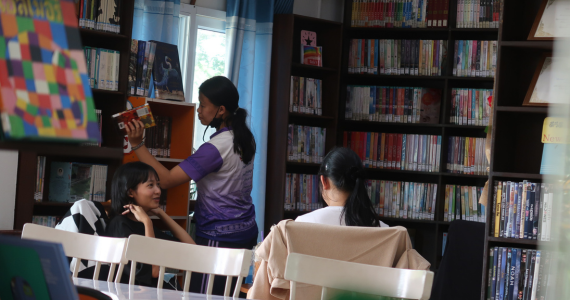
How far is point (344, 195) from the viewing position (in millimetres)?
2498

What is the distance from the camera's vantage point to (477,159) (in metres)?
4.29

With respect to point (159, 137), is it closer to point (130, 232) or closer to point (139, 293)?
point (130, 232)

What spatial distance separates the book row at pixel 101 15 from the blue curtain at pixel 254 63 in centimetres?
97

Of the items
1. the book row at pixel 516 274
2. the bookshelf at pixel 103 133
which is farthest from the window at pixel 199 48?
the book row at pixel 516 274

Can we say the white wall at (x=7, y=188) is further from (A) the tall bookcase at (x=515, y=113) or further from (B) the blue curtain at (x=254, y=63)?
(A) the tall bookcase at (x=515, y=113)

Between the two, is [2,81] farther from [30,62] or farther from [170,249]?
[170,249]

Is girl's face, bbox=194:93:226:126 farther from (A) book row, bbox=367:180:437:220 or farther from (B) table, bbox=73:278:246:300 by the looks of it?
(A) book row, bbox=367:180:437:220

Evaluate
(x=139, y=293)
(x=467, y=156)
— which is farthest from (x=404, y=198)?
(x=139, y=293)

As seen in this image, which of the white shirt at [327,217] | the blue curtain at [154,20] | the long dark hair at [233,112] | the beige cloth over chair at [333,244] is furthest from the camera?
the blue curtain at [154,20]

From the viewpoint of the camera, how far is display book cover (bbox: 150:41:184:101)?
3.33m

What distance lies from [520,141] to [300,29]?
206cm


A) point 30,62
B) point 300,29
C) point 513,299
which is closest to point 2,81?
point 30,62

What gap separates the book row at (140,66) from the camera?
3.24 metres

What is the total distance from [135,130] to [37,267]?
7.09ft
